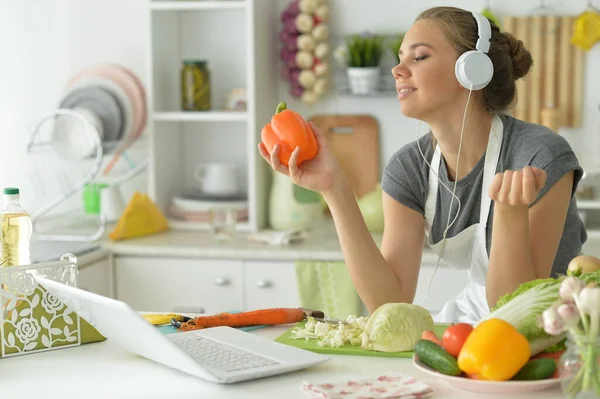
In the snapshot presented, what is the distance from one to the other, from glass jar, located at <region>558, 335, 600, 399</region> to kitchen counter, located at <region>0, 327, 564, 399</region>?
115mm

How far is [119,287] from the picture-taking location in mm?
3225

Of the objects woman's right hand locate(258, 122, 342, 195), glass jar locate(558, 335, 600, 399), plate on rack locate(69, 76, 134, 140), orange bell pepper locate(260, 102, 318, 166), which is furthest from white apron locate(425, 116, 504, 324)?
plate on rack locate(69, 76, 134, 140)

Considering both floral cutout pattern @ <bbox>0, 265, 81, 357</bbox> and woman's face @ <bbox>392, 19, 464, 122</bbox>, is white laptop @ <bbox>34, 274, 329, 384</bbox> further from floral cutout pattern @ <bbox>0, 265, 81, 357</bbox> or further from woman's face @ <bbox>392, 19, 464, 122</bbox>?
woman's face @ <bbox>392, 19, 464, 122</bbox>

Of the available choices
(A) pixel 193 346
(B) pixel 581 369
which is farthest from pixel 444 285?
(B) pixel 581 369

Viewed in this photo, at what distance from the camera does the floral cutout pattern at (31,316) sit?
1.60 meters

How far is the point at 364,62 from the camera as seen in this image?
3.46 metres

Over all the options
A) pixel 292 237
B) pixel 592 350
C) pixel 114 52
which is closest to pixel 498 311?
pixel 592 350

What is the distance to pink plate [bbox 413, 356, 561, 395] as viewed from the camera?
128 centimetres

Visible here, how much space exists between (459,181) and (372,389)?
0.93 meters

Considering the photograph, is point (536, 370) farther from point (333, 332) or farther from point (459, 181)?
point (459, 181)

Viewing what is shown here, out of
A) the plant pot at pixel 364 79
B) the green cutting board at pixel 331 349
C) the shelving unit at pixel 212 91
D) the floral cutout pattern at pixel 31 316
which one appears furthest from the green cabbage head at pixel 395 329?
the plant pot at pixel 364 79

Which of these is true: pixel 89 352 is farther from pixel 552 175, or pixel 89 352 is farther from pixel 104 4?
pixel 104 4

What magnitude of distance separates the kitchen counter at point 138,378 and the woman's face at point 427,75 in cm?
72

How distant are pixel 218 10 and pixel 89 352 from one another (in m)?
2.27
